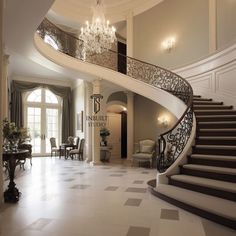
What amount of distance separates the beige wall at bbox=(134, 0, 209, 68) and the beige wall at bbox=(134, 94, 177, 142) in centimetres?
168

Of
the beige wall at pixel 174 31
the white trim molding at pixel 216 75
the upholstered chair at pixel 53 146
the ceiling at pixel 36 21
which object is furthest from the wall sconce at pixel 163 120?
the upholstered chair at pixel 53 146

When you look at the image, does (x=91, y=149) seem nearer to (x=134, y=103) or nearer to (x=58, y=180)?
(x=134, y=103)

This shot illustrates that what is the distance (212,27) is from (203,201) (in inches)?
246

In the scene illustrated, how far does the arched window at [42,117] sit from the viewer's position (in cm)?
1243

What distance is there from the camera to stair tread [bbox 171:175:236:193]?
11.8 ft

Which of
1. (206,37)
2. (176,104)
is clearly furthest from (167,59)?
(176,104)

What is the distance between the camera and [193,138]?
5.30m

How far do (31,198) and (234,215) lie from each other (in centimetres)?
335

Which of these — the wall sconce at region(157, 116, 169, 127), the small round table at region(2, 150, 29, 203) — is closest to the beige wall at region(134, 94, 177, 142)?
the wall sconce at region(157, 116, 169, 127)

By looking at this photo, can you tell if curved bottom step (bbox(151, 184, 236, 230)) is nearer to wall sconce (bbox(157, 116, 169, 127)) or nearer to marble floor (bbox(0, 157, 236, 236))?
marble floor (bbox(0, 157, 236, 236))

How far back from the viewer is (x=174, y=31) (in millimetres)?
9383

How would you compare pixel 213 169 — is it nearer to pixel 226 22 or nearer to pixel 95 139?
pixel 226 22

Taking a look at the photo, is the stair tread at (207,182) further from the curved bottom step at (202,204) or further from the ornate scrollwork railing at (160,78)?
the ornate scrollwork railing at (160,78)

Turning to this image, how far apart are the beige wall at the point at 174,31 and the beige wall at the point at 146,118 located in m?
1.68
